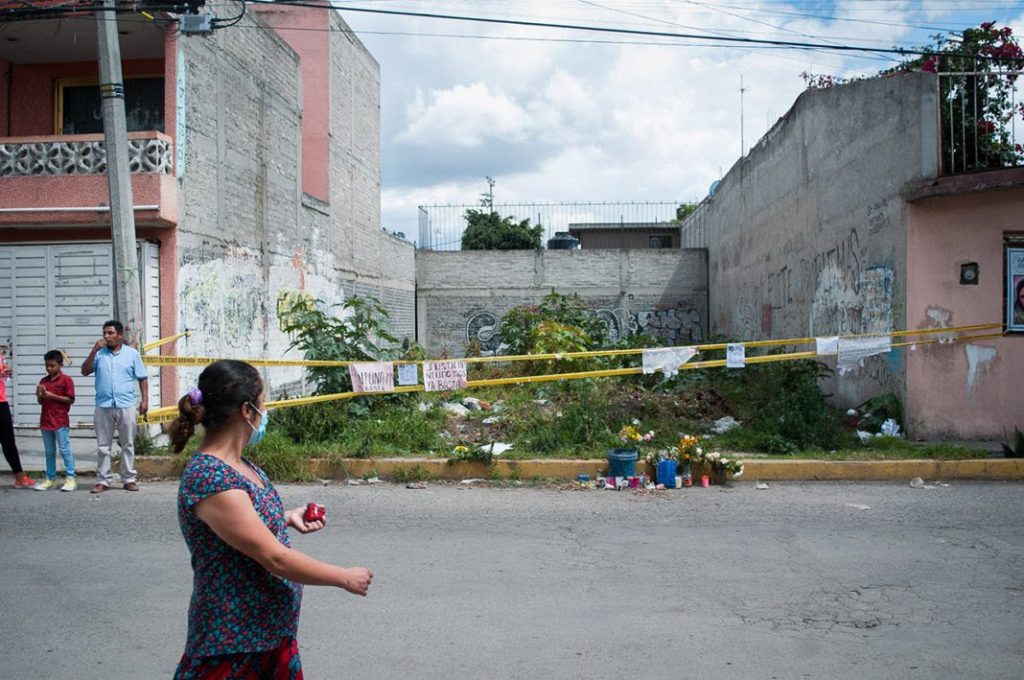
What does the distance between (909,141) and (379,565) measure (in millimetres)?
8694

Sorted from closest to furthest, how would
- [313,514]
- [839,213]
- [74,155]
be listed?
[313,514] < [74,155] < [839,213]

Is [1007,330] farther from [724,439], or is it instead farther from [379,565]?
[379,565]

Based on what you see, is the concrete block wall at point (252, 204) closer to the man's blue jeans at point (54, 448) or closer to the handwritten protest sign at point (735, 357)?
A: the man's blue jeans at point (54, 448)

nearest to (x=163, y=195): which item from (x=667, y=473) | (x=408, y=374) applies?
(x=408, y=374)

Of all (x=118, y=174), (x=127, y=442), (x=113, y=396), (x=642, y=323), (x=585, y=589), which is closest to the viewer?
(x=585, y=589)

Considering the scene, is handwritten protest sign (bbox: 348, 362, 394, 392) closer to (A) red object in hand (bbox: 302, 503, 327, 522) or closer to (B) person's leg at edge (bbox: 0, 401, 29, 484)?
(B) person's leg at edge (bbox: 0, 401, 29, 484)

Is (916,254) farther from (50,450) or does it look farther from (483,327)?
(483,327)

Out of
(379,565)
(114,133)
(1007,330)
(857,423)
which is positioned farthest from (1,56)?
(1007,330)

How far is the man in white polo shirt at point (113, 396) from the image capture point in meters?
8.25

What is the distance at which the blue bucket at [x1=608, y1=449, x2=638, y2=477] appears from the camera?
8.40 meters

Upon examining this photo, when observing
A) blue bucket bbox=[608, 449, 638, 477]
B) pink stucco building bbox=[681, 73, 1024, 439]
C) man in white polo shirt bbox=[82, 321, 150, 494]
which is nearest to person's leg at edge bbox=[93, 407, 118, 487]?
man in white polo shirt bbox=[82, 321, 150, 494]

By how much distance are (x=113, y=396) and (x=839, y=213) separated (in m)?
10.6

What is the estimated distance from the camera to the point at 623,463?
8.41m

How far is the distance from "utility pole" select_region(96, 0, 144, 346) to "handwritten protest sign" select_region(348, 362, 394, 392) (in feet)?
8.67
